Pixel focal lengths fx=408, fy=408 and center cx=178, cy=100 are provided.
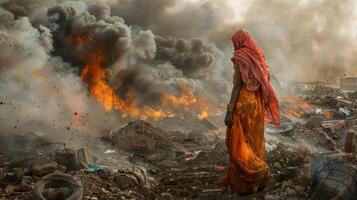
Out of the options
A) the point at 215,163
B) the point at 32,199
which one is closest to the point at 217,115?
the point at 215,163

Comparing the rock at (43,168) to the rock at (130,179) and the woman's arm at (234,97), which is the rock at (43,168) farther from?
the woman's arm at (234,97)

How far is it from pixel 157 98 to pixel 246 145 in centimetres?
910

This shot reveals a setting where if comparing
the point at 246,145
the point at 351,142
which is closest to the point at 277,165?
the point at 351,142

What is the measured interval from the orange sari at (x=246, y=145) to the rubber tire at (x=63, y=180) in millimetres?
2093

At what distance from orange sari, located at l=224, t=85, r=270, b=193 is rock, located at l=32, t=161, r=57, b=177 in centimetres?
302

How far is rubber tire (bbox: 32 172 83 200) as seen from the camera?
504 cm

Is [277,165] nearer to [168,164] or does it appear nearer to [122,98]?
[168,164]

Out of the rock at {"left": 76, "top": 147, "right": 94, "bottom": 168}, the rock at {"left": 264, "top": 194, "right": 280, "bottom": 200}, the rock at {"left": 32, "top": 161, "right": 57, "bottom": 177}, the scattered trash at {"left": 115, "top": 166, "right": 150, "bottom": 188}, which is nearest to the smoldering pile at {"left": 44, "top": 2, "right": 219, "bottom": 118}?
the rock at {"left": 76, "top": 147, "right": 94, "bottom": 168}

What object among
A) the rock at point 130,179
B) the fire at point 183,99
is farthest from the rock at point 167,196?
the fire at point 183,99

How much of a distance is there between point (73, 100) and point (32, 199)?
26.0 feet

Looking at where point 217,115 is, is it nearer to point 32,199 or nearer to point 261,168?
point 261,168

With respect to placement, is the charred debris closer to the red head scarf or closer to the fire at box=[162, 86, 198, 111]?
the red head scarf

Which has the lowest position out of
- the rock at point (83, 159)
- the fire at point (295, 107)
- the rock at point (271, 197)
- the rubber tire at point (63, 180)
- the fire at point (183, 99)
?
the rock at point (271, 197)

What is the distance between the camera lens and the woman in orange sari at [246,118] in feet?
18.3
